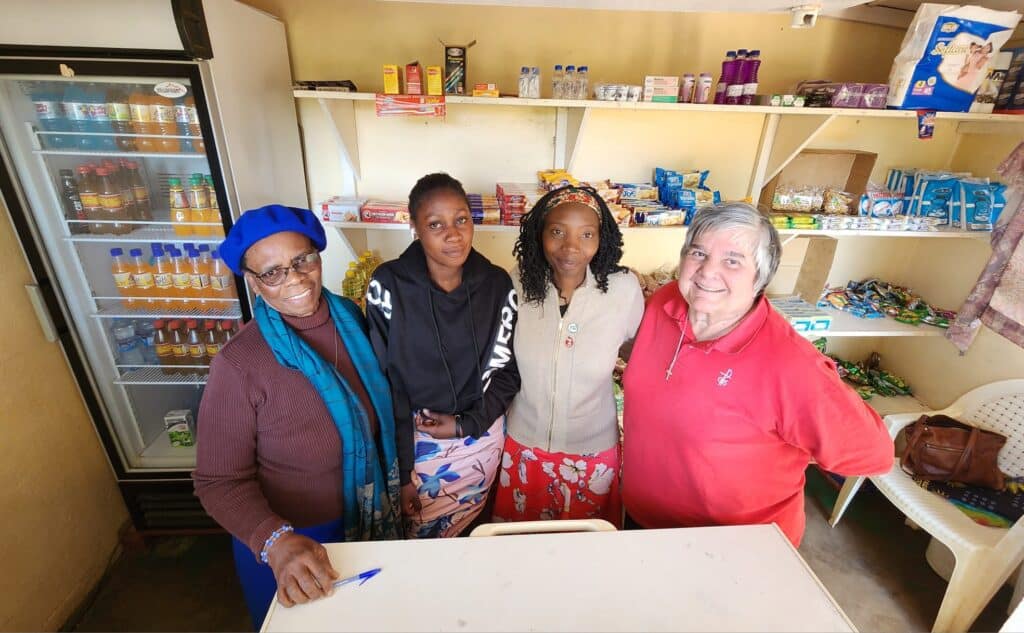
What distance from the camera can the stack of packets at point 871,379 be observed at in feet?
9.74

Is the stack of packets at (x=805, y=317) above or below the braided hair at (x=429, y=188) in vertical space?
below

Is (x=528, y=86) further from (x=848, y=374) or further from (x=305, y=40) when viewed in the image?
(x=848, y=374)

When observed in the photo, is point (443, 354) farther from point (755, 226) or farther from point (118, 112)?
point (118, 112)

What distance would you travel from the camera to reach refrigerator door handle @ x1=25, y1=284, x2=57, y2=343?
1.82 metres

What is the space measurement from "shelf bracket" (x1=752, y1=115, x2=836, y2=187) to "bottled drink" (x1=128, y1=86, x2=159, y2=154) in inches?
116

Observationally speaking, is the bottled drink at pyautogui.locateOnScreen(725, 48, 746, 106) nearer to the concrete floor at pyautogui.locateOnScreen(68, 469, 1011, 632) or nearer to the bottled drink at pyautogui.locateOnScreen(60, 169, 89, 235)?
the concrete floor at pyautogui.locateOnScreen(68, 469, 1011, 632)

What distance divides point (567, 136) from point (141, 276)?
7.10 ft

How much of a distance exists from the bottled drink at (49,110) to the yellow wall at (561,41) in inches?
35.9

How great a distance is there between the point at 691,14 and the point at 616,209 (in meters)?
1.07

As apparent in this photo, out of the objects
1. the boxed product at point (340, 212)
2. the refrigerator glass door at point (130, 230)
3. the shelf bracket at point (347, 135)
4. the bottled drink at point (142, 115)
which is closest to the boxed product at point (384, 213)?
the boxed product at point (340, 212)

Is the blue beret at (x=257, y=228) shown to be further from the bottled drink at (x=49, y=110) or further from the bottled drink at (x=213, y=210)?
the bottled drink at (x=49, y=110)

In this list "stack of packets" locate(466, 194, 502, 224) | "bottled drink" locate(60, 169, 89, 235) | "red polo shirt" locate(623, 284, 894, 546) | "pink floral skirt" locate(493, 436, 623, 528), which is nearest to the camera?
"red polo shirt" locate(623, 284, 894, 546)

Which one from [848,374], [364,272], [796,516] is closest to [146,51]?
[364,272]

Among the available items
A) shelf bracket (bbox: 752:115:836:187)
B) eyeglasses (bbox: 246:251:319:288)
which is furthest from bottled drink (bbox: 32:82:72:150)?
shelf bracket (bbox: 752:115:836:187)
